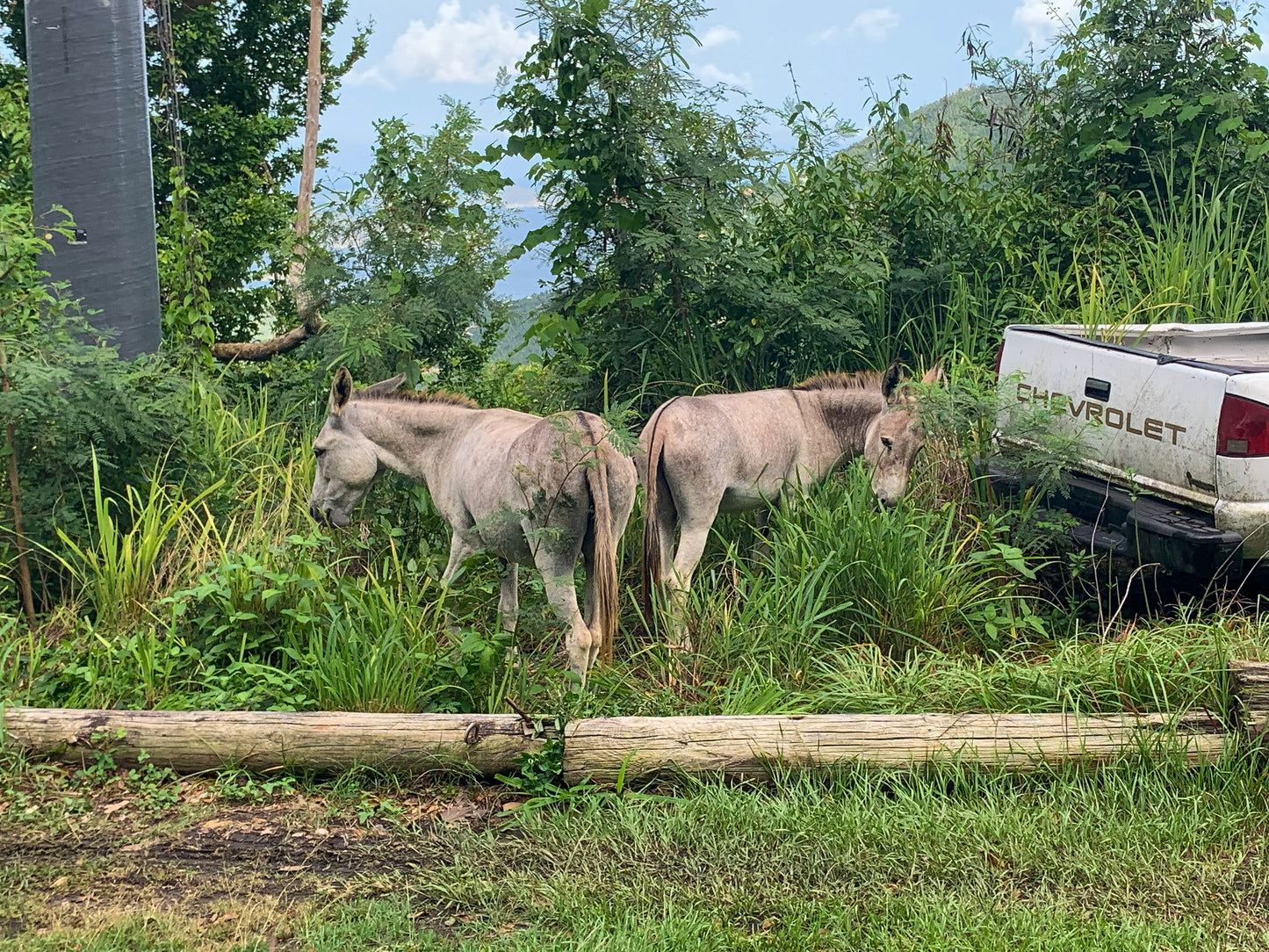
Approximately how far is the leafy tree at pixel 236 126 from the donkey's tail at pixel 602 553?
768 centimetres

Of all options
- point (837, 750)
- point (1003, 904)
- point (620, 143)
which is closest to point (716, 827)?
point (837, 750)

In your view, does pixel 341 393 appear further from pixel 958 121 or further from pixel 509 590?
pixel 958 121

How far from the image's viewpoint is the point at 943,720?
Answer: 5094mm

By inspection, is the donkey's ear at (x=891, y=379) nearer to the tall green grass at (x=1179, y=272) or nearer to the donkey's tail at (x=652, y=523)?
the donkey's tail at (x=652, y=523)

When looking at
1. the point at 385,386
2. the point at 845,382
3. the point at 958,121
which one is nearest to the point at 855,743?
the point at 845,382

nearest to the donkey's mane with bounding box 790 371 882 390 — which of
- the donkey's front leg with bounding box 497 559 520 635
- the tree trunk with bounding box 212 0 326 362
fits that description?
the donkey's front leg with bounding box 497 559 520 635

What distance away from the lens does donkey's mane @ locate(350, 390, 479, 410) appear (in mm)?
6977

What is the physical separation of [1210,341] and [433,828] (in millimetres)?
5844

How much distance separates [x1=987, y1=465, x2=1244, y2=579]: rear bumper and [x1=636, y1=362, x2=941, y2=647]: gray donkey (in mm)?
791

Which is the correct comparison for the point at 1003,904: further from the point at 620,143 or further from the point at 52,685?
the point at 620,143

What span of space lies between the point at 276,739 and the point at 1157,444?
4657 mm

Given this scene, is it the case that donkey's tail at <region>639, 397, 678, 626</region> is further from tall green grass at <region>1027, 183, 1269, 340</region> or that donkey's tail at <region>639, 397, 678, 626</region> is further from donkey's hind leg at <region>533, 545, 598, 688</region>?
tall green grass at <region>1027, 183, 1269, 340</region>

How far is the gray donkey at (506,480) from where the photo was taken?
5867mm

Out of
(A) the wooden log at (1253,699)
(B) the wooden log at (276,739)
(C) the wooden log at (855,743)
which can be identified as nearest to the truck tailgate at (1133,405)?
(A) the wooden log at (1253,699)
